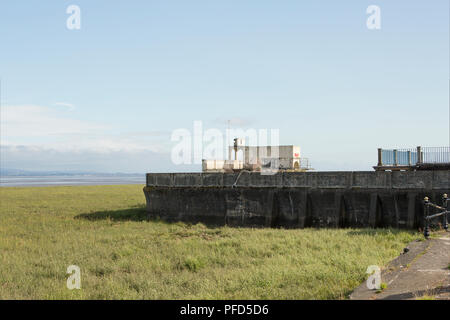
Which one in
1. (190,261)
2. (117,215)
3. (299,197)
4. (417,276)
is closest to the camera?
(417,276)

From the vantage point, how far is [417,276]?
31.2 feet

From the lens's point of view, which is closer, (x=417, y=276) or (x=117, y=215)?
(x=417, y=276)

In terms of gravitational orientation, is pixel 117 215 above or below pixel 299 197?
below

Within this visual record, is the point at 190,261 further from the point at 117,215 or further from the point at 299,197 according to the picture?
the point at 117,215

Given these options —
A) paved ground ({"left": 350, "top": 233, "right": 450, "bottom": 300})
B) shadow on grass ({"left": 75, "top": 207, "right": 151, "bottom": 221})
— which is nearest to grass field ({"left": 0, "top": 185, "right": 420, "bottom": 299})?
paved ground ({"left": 350, "top": 233, "right": 450, "bottom": 300})

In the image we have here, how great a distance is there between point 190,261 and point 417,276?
6856 millimetres

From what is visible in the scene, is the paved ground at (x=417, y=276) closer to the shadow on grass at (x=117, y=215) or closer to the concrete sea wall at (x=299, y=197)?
the concrete sea wall at (x=299, y=197)

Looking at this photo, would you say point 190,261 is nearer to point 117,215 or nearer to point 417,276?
point 417,276

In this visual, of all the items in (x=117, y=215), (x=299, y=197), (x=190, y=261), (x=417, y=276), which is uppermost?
(x=299, y=197)

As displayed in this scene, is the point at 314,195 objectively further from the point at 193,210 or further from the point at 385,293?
the point at 385,293

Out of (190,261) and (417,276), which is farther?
(190,261)

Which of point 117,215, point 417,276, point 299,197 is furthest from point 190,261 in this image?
point 117,215

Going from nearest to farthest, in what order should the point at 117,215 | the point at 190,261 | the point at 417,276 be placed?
the point at 417,276
the point at 190,261
the point at 117,215
